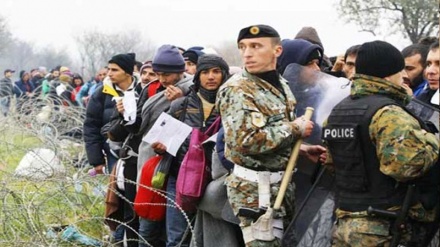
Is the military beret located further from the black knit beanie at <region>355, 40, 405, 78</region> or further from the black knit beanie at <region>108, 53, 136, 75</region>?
the black knit beanie at <region>108, 53, 136, 75</region>

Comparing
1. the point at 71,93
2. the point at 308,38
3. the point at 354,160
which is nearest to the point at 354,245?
the point at 354,160

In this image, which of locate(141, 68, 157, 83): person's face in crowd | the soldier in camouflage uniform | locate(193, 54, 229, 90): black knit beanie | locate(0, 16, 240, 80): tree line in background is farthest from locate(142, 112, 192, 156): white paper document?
locate(0, 16, 240, 80): tree line in background

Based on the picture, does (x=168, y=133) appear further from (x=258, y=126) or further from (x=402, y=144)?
(x=402, y=144)

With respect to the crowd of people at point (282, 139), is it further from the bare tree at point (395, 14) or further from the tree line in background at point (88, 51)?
the tree line in background at point (88, 51)

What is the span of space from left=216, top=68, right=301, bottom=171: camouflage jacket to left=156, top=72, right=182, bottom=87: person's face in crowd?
4.93 ft

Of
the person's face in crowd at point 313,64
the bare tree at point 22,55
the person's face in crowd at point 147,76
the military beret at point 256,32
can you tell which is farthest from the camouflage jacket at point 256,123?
the bare tree at point 22,55

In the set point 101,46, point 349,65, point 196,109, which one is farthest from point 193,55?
point 101,46

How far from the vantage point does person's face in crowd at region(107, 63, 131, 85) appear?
605 cm

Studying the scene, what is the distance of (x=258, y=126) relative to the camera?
11.9 feet

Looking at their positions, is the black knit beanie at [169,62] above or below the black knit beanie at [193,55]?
above

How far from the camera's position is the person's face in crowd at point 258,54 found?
3.85 meters

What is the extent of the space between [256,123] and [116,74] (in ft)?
8.82

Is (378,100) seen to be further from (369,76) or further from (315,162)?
(315,162)

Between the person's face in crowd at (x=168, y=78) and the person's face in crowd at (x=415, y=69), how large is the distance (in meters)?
1.67
